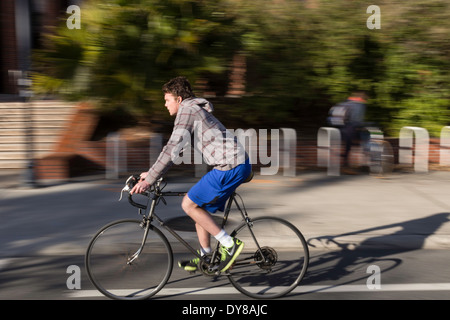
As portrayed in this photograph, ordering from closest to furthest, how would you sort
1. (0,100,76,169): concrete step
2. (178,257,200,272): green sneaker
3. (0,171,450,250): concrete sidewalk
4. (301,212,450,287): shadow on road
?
(178,257,200,272): green sneaker
(301,212,450,287): shadow on road
(0,171,450,250): concrete sidewalk
(0,100,76,169): concrete step

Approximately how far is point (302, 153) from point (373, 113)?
97.8 inches

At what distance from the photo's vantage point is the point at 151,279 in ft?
14.9

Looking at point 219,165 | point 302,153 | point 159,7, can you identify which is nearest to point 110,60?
point 159,7

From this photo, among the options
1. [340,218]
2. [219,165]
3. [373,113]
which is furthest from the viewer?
[373,113]

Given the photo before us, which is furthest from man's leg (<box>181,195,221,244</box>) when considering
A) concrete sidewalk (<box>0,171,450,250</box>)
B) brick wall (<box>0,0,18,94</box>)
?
brick wall (<box>0,0,18,94</box>)

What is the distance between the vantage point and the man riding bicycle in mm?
4262

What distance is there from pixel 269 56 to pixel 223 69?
150cm

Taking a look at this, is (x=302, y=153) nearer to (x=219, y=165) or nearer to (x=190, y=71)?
(x=190, y=71)

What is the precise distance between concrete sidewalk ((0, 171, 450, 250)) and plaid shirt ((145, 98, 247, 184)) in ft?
6.76

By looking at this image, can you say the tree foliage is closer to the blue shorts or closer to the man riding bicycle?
the man riding bicycle

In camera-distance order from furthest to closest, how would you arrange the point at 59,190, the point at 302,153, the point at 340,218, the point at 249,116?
the point at 249,116, the point at 302,153, the point at 59,190, the point at 340,218

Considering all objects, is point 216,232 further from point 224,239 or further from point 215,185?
point 215,185

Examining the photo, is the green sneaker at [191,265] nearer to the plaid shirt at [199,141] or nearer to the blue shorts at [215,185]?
the blue shorts at [215,185]

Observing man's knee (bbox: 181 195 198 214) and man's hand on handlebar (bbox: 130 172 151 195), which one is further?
man's knee (bbox: 181 195 198 214)
